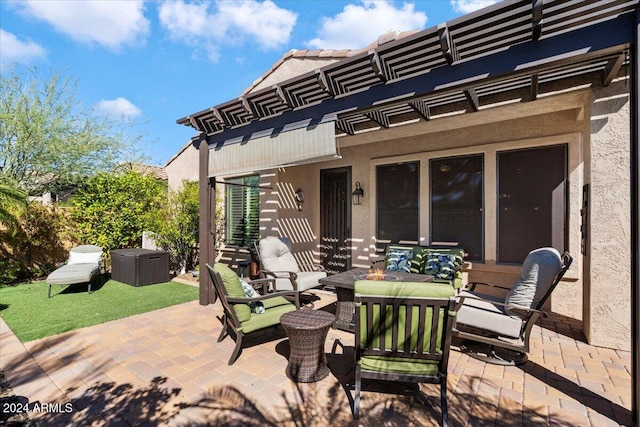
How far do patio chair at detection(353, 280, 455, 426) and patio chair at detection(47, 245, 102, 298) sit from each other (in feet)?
22.0

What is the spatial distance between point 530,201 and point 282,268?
4897 mm

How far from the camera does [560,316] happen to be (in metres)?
5.27

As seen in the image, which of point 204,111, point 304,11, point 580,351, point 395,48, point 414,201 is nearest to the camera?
point 395,48

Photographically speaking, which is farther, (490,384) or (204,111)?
(204,111)

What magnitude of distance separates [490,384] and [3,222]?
1062 centimetres

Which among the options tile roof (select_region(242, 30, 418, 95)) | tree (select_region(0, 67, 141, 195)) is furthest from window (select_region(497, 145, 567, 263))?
tree (select_region(0, 67, 141, 195))

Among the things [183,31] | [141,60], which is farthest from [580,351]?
[141,60]

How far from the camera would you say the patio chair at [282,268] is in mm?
5641

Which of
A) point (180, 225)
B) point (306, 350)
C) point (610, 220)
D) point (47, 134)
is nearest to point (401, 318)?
point (306, 350)

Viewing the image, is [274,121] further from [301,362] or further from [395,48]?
[301,362]

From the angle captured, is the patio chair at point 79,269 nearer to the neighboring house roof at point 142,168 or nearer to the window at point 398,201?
the neighboring house roof at point 142,168

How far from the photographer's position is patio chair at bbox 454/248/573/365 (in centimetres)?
351

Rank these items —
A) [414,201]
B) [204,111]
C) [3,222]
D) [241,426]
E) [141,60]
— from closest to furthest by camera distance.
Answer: [241,426] → [204,111] → [414,201] → [3,222] → [141,60]

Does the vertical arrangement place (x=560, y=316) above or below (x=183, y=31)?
below
